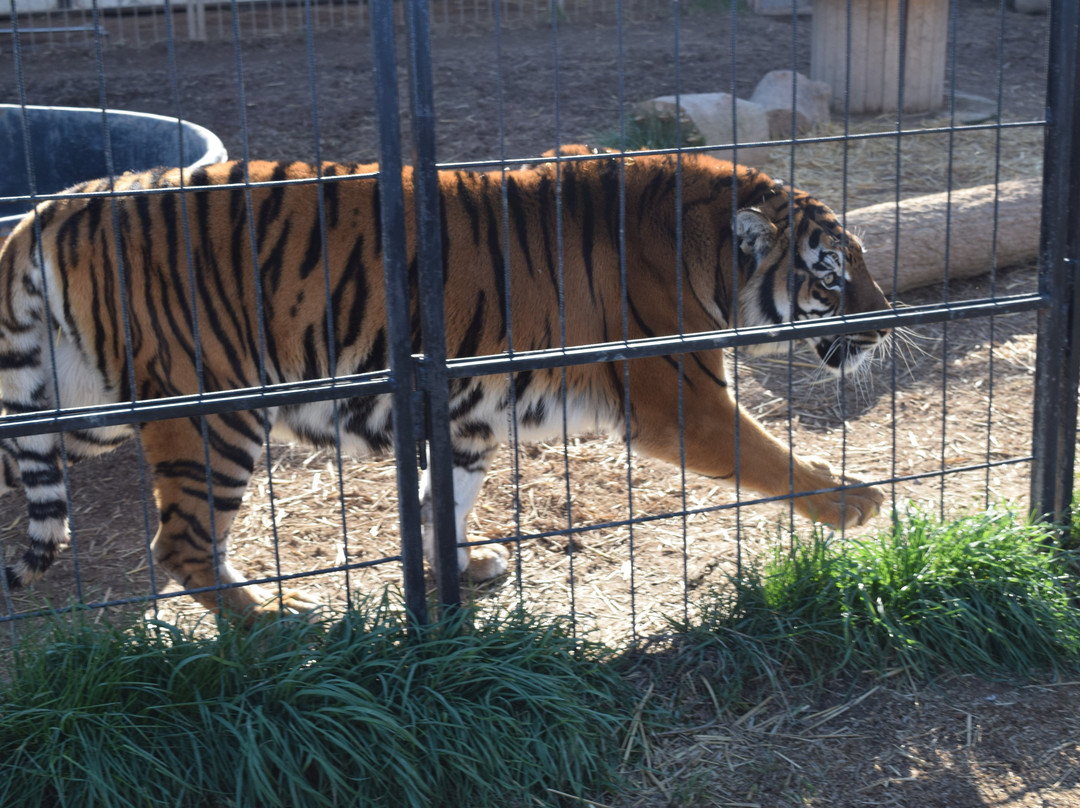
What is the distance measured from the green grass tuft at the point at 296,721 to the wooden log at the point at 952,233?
3.78m

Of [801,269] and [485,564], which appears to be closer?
[801,269]

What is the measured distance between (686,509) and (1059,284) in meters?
1.41

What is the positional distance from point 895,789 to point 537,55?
973 cm

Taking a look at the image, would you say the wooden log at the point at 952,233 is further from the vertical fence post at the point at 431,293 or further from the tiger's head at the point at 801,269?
the vertical fence post at the point at 431,293

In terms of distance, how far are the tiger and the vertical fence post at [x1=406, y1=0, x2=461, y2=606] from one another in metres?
0.36

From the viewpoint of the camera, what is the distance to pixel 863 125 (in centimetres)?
957

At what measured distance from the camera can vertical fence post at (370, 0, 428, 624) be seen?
2.70 metres

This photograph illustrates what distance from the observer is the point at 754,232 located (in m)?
3.80

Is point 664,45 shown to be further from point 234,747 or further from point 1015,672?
point 234,747

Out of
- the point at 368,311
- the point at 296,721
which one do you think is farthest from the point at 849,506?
the point at 296,721

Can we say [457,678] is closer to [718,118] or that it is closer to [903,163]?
[718,118]

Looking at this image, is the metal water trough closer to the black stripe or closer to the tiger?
the tiger

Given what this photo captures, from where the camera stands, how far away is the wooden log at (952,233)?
6043 mm

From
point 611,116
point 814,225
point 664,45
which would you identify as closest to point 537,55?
point 664,45
